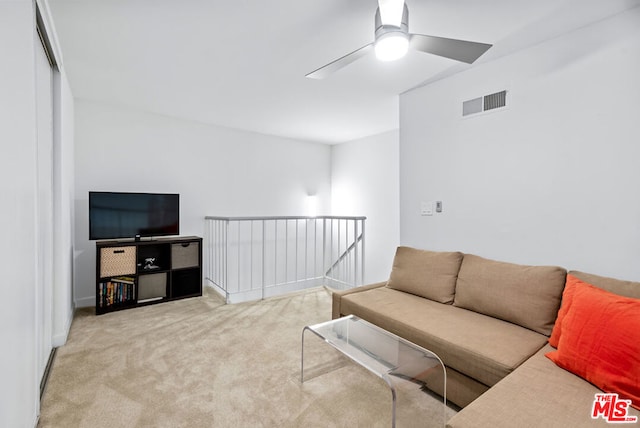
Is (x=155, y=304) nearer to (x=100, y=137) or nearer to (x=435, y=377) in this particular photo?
(x=100, y=137)

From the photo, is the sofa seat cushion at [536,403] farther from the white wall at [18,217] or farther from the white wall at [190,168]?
the white wall at [190,168]

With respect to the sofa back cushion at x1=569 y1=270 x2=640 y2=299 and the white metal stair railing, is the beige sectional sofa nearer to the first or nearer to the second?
the sofa back cushion at x1=569 y1=270 x2=640 y2=299

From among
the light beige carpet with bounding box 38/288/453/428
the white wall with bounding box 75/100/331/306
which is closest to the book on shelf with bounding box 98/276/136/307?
the light beige carpet with bounding box 38/288/453/428

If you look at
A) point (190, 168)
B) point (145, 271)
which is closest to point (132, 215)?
point (145, 271)

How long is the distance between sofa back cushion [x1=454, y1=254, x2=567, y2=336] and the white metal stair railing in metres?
1.72

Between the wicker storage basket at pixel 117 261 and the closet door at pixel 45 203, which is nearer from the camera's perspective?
the closet door at pixel 45 203

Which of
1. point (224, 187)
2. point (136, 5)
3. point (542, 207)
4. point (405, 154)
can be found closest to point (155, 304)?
point (224, 187)

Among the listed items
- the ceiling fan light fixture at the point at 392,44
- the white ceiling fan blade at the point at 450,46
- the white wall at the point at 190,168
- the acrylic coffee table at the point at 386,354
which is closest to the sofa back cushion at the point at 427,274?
the acrylic coffee table at the point at 386,354

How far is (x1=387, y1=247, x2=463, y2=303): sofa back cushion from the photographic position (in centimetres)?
236

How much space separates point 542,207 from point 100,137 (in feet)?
14.9

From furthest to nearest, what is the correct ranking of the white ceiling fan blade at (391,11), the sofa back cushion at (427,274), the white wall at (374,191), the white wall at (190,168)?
the white wall at (374,191), the white wall at (190,168), the sofa back cushion at (427,274), the white ceiling fan blade at (391,11)

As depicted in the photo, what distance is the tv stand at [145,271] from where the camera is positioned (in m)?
3.17

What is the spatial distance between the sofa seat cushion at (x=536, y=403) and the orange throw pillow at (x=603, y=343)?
0.06 m

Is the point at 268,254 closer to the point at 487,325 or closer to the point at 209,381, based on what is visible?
the point at 209,381
